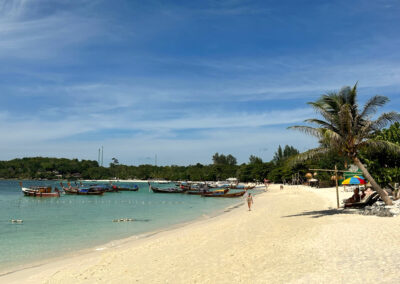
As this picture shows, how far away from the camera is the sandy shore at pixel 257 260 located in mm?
8023

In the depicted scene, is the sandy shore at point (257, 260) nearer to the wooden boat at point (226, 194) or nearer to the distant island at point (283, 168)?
the distant island at point (283, 168)

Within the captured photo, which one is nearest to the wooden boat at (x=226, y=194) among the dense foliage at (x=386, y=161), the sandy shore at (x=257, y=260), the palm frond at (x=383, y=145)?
the dense foliage at (x=386, y=161)

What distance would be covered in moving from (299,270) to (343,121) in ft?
36.3

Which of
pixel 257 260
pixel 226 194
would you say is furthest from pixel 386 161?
pixel 226 194

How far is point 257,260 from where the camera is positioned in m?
9.86

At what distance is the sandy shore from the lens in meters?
8.02

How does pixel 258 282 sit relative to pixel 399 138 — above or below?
below

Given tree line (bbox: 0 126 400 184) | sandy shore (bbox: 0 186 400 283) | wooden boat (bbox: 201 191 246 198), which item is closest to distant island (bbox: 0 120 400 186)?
tree line (bbox: 0 126 400 184)

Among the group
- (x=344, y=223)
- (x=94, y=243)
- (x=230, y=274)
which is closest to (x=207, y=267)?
(x=230, y=274)

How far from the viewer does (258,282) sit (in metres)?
7.70

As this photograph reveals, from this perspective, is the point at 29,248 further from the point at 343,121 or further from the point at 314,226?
the point at 343,121

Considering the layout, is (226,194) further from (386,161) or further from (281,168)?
(281,168)

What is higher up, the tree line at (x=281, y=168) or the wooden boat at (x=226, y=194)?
the tree line at (x=281, y=168)

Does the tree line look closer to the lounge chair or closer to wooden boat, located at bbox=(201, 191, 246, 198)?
the lounge chair
